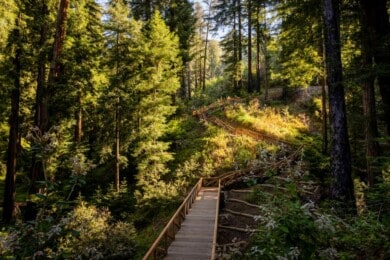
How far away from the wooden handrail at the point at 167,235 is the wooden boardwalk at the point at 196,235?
0.17 m

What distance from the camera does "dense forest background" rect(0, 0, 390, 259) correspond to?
3916mm

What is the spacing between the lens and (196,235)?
10133 millimetres

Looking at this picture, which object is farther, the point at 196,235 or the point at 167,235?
the point at 196,235

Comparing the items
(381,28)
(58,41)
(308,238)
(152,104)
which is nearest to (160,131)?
(152,104)

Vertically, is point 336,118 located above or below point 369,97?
below

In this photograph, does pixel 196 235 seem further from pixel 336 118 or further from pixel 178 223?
pixel 336 118

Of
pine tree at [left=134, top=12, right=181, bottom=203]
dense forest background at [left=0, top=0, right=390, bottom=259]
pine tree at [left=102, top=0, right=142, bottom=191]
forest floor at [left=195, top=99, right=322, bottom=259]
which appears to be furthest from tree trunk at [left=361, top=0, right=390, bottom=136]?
pine tree at [left=102, top=0, right=142, bottom=191]

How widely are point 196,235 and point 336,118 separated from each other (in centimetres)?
594

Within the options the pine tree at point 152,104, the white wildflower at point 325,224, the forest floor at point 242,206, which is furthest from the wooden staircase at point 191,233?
the pine tree at point 152,104

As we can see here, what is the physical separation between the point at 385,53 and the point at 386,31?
178 cm

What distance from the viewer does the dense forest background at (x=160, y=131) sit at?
3.92m

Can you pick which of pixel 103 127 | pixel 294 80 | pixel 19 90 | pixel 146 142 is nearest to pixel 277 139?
pixel 294 80

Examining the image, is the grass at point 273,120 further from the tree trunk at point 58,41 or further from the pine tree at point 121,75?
the tree trunk at point 58,41

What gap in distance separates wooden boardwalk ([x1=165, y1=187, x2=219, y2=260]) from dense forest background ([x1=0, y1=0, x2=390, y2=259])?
4.17 feet
